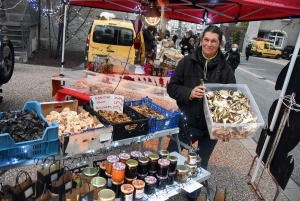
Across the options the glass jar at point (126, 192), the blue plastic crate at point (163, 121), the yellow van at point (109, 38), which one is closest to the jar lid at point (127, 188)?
the glass jar at point (126, 192)

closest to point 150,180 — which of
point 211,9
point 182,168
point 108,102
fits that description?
point 182,168

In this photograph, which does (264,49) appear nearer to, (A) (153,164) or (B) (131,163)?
(A) (153,164)

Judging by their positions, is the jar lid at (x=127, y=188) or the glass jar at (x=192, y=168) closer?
the jar lid at (x=127, y=188)

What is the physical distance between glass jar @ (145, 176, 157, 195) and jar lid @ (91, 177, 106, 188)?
0.33 metres

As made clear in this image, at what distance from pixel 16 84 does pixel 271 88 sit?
924cm

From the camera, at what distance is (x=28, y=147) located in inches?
69.6

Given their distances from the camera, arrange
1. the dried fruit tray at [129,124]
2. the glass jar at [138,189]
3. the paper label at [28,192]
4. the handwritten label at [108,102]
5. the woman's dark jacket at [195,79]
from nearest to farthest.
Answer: the paper label at [28,192], the glass jar at [138,189], the dried fruit tray at [129,124], the woman's dark jacket at [195,79], the handwritten label at [108,102]

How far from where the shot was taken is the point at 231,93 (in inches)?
90.0

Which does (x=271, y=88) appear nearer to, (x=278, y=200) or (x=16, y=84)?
(x=278, y=200)

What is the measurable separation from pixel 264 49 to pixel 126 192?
27104 mm

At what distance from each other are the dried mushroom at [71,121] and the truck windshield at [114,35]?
18.1 feet

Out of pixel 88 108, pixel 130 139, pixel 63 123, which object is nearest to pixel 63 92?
pixel 88 108

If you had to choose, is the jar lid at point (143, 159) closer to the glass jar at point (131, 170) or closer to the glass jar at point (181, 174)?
the glass jar at point (131, 170)

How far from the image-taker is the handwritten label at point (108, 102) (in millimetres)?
2570
